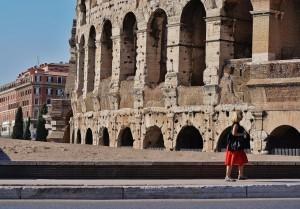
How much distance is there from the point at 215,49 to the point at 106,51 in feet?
31.5

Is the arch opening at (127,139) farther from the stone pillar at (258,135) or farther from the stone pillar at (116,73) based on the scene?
the stone pillar at (258,135)

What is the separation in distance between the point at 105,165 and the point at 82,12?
2578cm

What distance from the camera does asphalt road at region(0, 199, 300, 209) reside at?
9.49 meters

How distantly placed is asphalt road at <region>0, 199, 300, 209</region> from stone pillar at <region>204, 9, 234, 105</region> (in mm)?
14996

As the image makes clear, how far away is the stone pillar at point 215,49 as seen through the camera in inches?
997

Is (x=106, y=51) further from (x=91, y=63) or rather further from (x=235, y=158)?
(x=235, y=158)

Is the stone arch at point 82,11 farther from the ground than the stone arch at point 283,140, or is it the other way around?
the stone arch at point 82,11

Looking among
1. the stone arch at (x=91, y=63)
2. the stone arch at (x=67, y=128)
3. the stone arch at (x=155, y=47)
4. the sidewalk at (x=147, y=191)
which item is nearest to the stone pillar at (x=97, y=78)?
the stone arch at (x=91, y=63)

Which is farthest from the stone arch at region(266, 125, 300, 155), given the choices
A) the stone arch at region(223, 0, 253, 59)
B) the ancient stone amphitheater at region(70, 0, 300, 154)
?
the stone arch at region(223, 0, 253, 59)

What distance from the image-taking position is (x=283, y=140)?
24078 millimetres

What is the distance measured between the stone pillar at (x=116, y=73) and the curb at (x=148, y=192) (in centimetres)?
2044

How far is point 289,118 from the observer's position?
22.8 meters

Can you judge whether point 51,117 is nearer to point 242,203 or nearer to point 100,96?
point 100,96

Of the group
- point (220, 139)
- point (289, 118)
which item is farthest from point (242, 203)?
point (220, 139)
